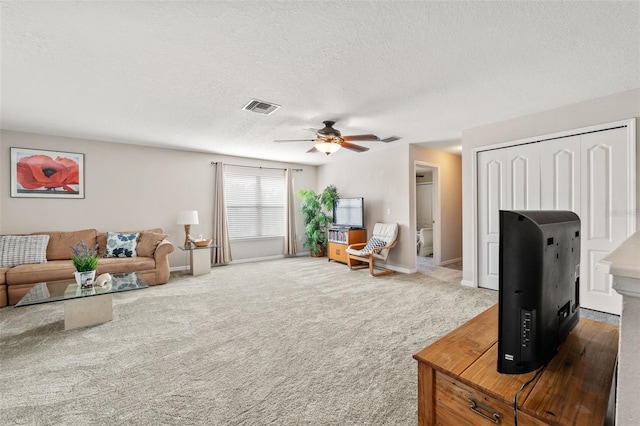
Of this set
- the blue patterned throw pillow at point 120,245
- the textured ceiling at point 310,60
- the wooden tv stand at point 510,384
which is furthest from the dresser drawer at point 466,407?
the blue patterned throw pillow at point 120,245

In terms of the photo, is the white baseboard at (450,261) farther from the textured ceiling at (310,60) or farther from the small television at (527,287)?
the small television at (527,287)

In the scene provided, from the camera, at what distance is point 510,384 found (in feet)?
2.65

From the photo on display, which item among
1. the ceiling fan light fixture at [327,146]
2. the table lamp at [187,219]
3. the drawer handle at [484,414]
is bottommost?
the drawer handle at [484,414]

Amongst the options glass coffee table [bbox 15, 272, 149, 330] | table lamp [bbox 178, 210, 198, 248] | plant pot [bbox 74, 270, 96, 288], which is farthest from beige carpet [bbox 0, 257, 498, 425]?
table lamp [bbox 178, 210, 198, 248]

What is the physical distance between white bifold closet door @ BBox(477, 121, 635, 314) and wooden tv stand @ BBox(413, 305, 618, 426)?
7.59 ft

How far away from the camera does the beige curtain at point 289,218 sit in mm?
6746

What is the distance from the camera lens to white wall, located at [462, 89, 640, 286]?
2840mm

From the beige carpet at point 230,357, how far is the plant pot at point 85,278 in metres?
0.46

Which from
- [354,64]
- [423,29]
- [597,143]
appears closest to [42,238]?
[354,64]

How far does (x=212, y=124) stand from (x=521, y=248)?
3.99m

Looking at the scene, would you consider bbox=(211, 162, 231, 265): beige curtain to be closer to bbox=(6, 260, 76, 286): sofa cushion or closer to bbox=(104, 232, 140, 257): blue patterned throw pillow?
bbox=(104, 232, 140, 257): blue patterned throw pillow

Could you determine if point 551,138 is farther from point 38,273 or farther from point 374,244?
point 38,273

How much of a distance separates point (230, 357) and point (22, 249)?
12.7 feet

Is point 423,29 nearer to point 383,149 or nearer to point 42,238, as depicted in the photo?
point 383,149
